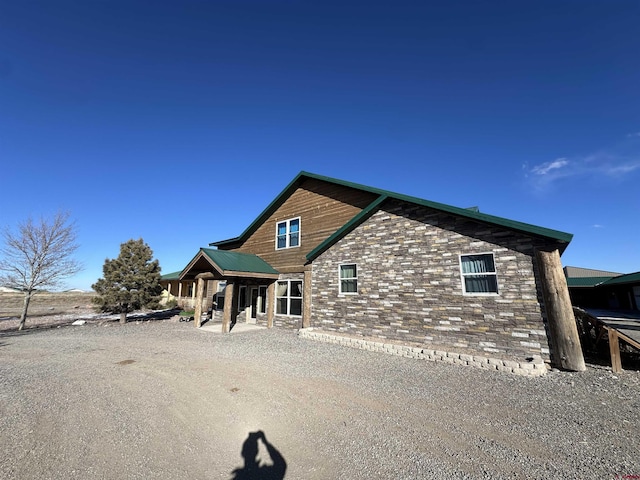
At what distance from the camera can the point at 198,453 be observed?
153 inches

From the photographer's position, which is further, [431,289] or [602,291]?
[602,291]

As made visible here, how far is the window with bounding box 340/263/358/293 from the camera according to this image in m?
12.1

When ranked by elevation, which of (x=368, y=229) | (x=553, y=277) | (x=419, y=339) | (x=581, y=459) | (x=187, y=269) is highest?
(x=368, y=229)

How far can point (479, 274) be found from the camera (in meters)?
8.97

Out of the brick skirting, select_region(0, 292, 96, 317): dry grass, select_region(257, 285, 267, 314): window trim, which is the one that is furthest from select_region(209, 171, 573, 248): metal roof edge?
select_region(0, 292, 96, 317): dry grass

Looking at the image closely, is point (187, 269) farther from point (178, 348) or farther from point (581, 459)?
point (581, 459)

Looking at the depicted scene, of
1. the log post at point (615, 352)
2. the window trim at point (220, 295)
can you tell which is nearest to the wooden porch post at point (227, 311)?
the window trim at point (220, 295)

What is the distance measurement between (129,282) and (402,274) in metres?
18.2

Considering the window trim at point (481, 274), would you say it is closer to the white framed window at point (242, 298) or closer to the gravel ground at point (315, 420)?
the gravel ground at point (315, 420)

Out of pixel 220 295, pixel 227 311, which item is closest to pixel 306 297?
pixel 227 311

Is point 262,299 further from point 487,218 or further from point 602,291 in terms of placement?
point 602,291

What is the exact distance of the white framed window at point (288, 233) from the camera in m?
15.9

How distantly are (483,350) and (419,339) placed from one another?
1988 mm

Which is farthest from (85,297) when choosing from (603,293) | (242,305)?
(603,293)
